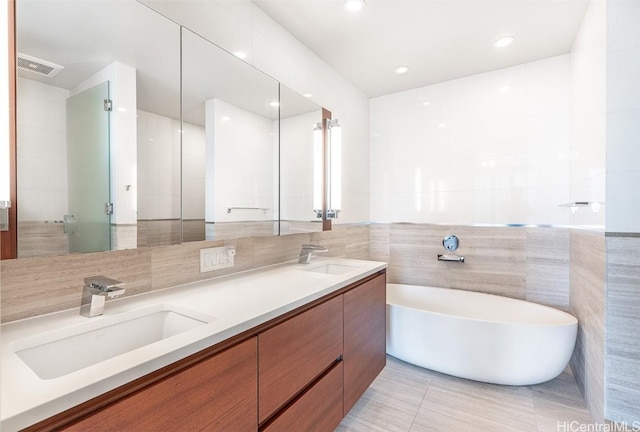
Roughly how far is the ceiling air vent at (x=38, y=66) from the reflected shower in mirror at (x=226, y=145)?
449 millimetres

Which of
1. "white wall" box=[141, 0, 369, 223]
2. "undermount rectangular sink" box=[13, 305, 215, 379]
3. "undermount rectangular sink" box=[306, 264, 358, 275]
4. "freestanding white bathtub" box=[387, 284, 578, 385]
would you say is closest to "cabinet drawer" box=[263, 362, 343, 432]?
"undermount rectangular sink" box=[13, 305, 215, 379]

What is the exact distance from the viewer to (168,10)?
1.36 m

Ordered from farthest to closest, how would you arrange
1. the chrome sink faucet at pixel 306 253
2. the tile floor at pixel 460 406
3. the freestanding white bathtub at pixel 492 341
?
the chrome sink faucet at pixel 306 253
the freestanding white bathtub at pixel 492 341
the tile floor at pixel 460 406

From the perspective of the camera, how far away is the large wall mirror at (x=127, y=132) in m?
0.86

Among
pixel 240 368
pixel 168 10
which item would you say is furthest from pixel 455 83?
pixel 240 368

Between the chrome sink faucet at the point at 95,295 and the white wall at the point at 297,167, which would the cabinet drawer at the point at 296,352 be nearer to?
the chrome sink faucet at the point at 95,295

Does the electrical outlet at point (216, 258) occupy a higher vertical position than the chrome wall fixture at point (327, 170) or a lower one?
lower

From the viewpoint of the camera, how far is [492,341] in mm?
2021

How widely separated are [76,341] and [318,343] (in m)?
0.89

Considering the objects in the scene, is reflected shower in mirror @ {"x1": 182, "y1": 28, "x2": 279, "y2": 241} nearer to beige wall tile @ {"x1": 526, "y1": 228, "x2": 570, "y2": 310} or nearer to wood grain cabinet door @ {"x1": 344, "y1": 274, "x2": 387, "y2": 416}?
wood grain cabinet door @ {"x1": 344, "y1": 274, "x2": 387, "y2": 416}

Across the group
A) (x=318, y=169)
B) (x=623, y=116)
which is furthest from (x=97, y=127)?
(x=623, y=116)

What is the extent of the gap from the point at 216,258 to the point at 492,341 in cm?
191

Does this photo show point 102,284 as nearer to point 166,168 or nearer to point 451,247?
point 166,168

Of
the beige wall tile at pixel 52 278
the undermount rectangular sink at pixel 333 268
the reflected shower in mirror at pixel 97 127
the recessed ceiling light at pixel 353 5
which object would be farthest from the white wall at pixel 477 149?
the beige wall tile at pixel 52 278
